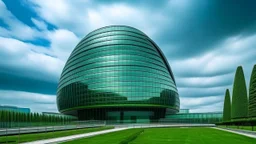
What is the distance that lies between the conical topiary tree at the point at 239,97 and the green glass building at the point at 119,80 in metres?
41.5

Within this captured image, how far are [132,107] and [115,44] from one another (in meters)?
27.3

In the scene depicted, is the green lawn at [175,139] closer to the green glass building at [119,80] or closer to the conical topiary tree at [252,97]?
the conical topiary tree at [252,97]

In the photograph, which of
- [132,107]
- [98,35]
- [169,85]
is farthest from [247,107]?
[98,35]

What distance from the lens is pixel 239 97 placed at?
4825cm

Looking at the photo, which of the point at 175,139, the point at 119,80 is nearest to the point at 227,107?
the point at 119,80

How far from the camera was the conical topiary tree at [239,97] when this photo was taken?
47.2 meters

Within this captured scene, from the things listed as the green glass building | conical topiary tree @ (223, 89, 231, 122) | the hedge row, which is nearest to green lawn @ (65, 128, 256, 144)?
the hedge row

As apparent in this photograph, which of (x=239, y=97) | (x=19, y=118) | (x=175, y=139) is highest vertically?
(x=239, y=97)

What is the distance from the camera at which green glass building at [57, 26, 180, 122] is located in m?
89.8

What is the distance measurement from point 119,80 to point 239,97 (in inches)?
1972

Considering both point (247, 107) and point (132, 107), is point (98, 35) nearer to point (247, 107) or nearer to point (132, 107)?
point (132, 107)

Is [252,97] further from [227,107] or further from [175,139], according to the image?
[175,139]

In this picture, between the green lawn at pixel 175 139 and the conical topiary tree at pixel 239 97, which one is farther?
the conical topiary tree at pixel 239 97

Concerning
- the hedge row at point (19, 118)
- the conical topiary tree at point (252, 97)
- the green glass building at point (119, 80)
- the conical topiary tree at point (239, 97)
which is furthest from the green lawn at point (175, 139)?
the green glass building at point (119, 80)
